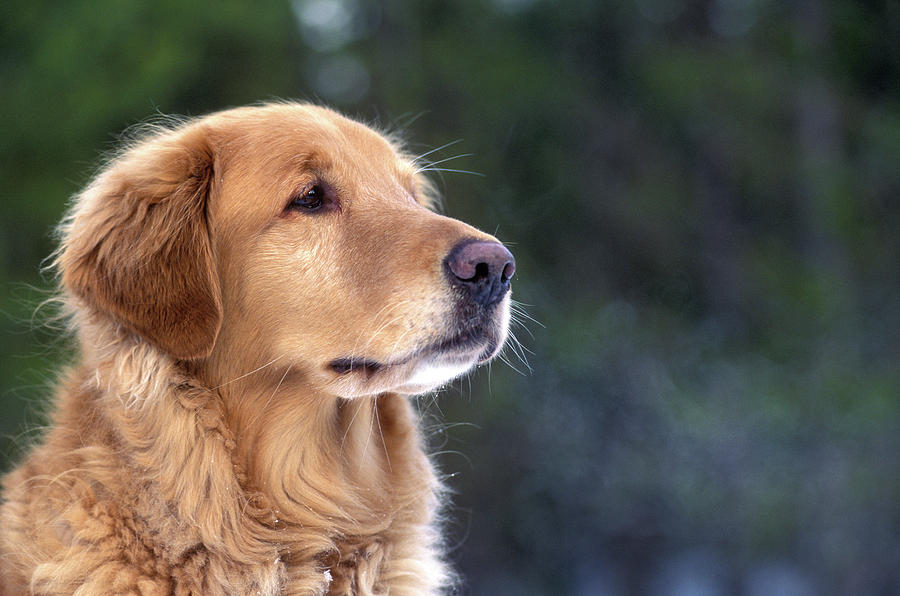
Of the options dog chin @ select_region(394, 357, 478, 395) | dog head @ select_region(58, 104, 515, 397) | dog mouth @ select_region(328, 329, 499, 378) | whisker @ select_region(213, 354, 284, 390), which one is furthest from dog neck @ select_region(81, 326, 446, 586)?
dog chin @ select_region(394, 357, 478, 395)

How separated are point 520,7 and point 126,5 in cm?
561

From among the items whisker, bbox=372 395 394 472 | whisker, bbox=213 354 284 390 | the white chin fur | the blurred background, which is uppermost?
the white chin fur

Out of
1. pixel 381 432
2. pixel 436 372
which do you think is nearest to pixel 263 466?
pixel 381 432

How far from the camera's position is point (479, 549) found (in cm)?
1130

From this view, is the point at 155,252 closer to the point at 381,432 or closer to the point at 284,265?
the point at 284,265

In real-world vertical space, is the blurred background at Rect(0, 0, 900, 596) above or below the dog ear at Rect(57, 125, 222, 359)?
below

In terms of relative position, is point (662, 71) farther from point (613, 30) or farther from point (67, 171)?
point (67, 171)

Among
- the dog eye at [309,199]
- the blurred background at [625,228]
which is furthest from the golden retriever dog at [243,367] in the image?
the blurred background at [625,228]

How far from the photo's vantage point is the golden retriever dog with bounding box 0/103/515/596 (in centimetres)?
298

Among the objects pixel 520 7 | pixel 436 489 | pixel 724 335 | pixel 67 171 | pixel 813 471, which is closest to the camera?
pixel 436 489

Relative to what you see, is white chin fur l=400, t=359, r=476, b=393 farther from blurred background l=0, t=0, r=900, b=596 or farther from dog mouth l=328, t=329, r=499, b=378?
blurred background l=0, t=0, r=900, b=596

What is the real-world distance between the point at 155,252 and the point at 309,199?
1.94ft

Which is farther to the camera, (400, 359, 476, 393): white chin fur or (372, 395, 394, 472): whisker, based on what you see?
(372, 395, 394, 472): whisker

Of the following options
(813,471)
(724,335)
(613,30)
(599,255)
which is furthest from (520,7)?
(813,471)
